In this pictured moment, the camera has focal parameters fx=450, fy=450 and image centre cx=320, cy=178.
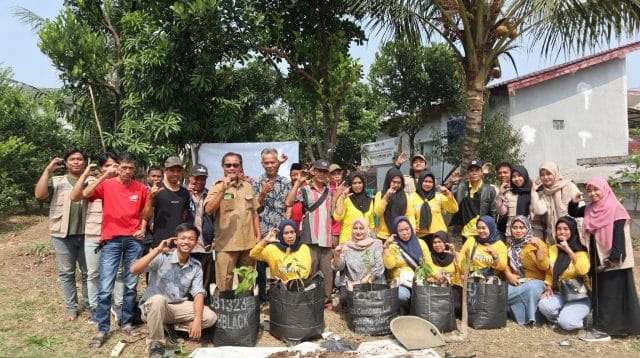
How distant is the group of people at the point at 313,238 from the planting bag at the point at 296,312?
0.26m

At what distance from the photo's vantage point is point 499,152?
9.45 meters

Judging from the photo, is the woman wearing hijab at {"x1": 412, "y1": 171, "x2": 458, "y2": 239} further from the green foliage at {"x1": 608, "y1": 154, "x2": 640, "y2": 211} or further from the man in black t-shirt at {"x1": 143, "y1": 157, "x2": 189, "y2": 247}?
the green foliage at {"x1": 608, "y1": 154, "x2": 640, "y2": 211}

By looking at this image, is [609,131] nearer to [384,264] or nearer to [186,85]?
[384,264]

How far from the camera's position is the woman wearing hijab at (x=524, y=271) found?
14.5 ft

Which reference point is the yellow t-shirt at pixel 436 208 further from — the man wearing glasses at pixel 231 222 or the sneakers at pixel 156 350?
the sneakers at pixel 156 350

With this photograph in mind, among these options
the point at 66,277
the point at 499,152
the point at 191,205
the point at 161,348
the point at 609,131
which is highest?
the point at 609,131

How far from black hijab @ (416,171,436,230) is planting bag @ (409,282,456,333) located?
904 millimetres

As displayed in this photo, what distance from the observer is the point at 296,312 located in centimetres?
395

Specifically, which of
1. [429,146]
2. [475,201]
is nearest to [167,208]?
[475,201]

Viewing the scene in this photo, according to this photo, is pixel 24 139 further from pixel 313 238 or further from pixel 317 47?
pixel 313 238

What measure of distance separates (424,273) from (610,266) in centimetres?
164

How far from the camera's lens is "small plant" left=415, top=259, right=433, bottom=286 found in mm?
4230

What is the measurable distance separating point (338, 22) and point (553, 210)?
433 cm

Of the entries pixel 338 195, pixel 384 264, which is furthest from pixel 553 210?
pixel 338 195
